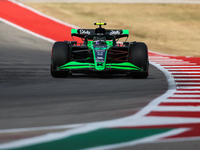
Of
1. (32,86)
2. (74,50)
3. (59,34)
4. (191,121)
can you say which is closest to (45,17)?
(59,34)

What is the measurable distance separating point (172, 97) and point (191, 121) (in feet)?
7.73

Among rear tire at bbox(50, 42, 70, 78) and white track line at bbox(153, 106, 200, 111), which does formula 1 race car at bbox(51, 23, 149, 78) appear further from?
white track line at bbox(153, 106, 200, 111)

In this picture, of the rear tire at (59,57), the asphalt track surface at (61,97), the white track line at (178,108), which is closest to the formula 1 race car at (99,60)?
the rear tire at (59,57)

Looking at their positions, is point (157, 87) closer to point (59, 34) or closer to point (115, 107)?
point (115, 107)

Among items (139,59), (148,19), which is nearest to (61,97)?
(139,59)

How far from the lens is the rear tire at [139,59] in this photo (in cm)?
1159

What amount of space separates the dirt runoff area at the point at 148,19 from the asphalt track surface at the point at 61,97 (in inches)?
521

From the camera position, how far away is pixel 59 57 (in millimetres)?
11500

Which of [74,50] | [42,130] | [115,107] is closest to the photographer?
[42,130]

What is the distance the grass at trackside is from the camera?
2734 centimetres

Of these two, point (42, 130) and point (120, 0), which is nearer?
point (42, 130)

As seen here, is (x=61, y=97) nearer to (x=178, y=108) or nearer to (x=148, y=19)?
(x=178, y=108)

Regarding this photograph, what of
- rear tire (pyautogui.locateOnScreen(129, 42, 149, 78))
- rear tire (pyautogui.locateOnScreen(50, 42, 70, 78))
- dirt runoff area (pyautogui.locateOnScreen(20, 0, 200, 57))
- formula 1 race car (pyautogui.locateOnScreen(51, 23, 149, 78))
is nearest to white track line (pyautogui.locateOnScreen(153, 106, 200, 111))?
formula 1 race car (pyautogui.locateOnScreen(51, 23, 149, 78))

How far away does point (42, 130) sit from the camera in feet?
16.7
